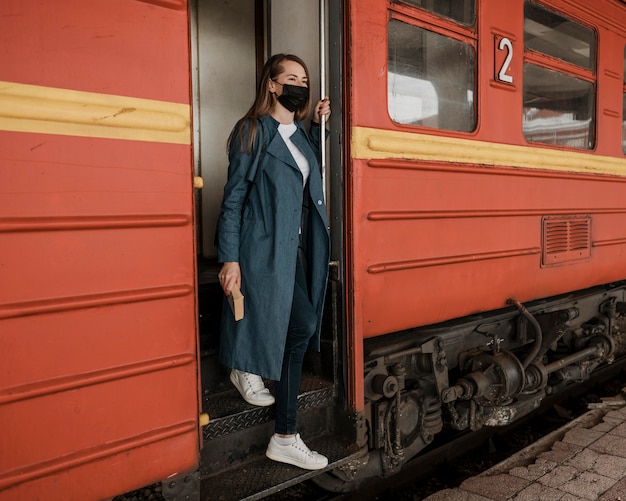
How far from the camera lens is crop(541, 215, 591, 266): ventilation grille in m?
3.68

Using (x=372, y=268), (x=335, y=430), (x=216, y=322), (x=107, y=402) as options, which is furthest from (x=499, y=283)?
(x=107, y=402)

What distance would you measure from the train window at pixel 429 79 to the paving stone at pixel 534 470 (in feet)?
6.43

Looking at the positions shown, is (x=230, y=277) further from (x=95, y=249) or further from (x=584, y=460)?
(x=584, y=460)

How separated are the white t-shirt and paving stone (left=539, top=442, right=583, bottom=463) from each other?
239 centimetres

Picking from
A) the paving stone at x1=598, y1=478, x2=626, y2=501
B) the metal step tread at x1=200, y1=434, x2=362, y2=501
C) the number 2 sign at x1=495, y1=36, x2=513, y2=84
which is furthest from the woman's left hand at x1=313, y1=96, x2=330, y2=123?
the paving stone at x1=598, y1=478, x2=626, y2=501

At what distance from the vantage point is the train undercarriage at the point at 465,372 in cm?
279

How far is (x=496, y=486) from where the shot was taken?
3031 mm

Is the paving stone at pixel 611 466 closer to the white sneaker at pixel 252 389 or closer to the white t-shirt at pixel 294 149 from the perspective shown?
the white sneaker at pixel 252 389

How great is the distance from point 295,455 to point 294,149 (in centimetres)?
126

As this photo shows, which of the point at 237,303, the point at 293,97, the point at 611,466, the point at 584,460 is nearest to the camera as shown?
the point at 237,303

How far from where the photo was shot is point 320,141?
8.19 ft

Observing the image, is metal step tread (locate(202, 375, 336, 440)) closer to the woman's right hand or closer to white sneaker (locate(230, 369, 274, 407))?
white sneaker (locate(230, 369, 274, 407))

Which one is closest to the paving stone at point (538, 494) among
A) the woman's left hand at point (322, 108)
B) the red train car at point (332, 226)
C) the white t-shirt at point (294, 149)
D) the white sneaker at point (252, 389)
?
the red train car at point (332, 226)

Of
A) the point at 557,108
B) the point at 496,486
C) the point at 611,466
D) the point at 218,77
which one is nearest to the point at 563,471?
the point at 611,466
